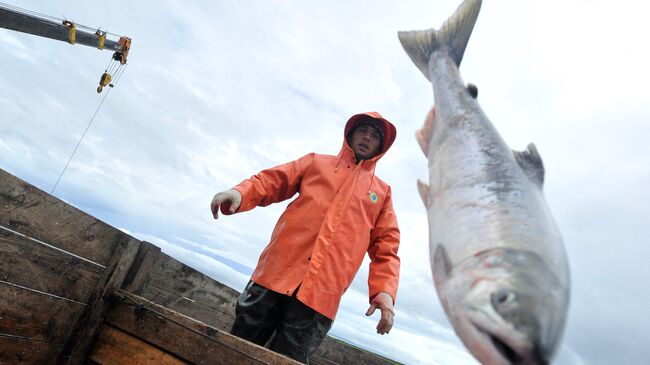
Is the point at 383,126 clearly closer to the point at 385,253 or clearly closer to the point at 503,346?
the point at 385,253

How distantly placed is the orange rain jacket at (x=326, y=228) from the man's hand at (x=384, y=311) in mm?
77

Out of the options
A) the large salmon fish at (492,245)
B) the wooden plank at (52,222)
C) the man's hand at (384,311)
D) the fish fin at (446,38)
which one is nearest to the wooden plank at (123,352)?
the wooden plank at (52,222)

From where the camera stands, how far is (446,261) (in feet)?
4.14

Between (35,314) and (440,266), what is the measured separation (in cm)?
263

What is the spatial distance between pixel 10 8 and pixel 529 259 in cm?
1664

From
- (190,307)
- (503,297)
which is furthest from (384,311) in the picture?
(503,297)

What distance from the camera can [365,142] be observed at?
3.79 metres

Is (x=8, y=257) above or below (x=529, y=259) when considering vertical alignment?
below

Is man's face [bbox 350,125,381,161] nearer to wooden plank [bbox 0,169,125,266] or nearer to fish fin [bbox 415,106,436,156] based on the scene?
fish fin [bbox 415,106,436,156]

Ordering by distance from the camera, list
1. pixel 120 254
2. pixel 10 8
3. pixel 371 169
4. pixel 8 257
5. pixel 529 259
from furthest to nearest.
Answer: pixel 10 8 < pixel 371 169 < pixel 120 254 < pixel 8 257 < pixel 529 259

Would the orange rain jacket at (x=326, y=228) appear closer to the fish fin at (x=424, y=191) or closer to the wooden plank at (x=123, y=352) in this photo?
the wooden plank at (x=123, y=352)

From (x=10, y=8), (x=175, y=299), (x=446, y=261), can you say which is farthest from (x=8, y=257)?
(x=10, y=8)

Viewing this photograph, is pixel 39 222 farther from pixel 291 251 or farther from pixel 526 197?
pixel 526 197

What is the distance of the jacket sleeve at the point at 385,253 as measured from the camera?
3.12m
